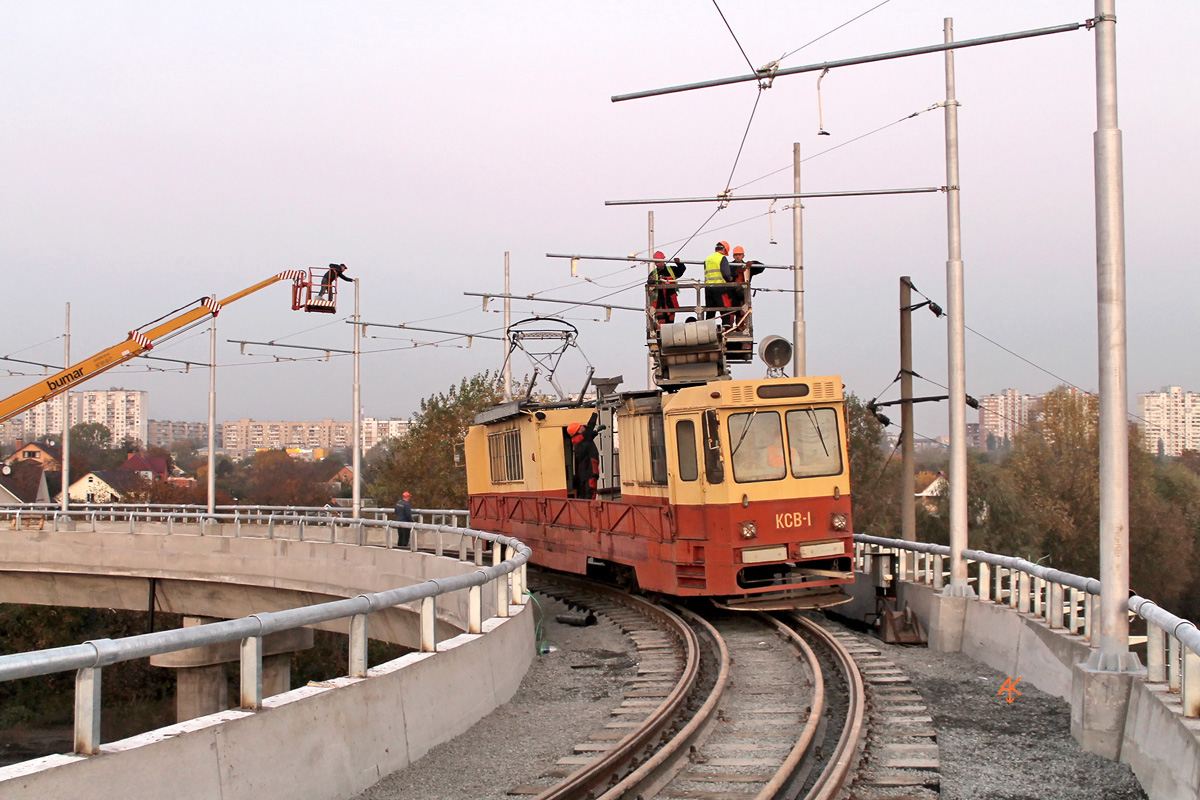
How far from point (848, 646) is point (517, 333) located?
560 inches

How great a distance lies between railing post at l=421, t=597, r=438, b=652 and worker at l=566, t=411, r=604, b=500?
9955 millimetres

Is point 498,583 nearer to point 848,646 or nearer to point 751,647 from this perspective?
point 751,647

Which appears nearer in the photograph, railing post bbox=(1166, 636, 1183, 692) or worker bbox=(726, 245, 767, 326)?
railing post bbox=(1166, 636, 1183, 692)

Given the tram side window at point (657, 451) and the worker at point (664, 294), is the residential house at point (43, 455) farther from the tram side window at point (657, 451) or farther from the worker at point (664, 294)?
the tram side window at point (657, 451)

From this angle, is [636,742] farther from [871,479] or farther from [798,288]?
[871,479]

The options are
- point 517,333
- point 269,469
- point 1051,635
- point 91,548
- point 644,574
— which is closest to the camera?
point 1051,635

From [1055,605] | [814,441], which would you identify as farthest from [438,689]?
[814,441]

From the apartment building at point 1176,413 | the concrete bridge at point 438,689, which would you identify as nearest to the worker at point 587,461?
the concrete bridge at point 438,689

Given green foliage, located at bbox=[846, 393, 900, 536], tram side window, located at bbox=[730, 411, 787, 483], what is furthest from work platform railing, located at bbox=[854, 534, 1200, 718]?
green foliage, located at bbox=[846, 393, 900, 536]

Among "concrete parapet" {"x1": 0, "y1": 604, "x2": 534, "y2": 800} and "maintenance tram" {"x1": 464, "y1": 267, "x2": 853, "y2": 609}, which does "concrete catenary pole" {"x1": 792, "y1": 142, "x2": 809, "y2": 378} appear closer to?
"maintenance tram" {"x1": 464, "y1": 267, "x2": 853, "y2": 609}

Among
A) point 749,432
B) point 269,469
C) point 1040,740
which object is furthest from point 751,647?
point 269,469

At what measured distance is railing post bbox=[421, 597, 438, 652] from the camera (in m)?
8.12

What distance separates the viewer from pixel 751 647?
41.2 ft

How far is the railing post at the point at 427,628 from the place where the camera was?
26.6ft
